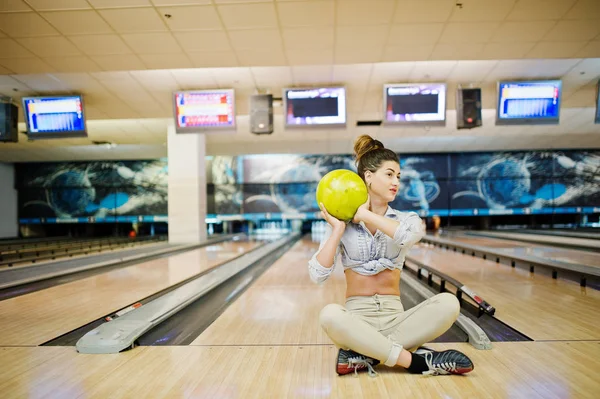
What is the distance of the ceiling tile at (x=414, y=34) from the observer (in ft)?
13.3

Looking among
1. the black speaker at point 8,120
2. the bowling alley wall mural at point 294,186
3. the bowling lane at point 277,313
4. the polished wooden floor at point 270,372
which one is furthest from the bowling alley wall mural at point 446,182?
the polished wooden floor at point 270,372

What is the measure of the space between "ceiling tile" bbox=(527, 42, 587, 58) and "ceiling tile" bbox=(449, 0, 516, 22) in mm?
1027

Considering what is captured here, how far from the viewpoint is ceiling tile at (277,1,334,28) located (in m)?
3.57

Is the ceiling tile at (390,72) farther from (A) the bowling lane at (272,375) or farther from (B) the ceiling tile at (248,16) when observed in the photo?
(A) the bowling lane at (272,375)

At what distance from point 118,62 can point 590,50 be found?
17.8 ft

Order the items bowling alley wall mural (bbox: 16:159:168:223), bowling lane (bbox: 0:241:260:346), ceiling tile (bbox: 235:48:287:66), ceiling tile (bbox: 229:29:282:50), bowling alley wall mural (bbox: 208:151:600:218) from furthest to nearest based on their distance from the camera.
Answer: bowling alley wall mural (bbox: 16:159:168:223), bowling alley wall mural (bbox: 208:151:600:218), ceiling tile (bbox: 235:48:287:66), ceiling tile (bbox: 229:29:282:50), bowling lane (bbox: 0:241:260:346)

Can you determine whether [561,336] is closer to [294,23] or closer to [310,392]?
[310,392]

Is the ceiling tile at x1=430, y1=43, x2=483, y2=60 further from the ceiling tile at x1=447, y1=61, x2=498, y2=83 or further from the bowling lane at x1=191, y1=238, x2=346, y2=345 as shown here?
the bowling lane at x1=191, y1=238, x2=346, y2=345

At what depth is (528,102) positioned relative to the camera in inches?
231

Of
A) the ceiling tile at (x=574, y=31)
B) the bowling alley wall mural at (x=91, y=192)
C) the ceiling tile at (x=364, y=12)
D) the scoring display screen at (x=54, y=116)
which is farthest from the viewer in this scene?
the bowling alley wall mural at (x=91, y=192)

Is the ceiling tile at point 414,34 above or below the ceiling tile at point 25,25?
above

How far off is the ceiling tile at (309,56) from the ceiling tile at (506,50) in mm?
1745

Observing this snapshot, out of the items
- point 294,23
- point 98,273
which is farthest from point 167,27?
point 98,273

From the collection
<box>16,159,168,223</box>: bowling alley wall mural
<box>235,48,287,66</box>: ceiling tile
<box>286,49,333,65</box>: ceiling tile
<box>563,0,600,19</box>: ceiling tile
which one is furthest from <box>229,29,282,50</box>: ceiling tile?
<box>16,159,168,223</box>: bowling alley wall mural
